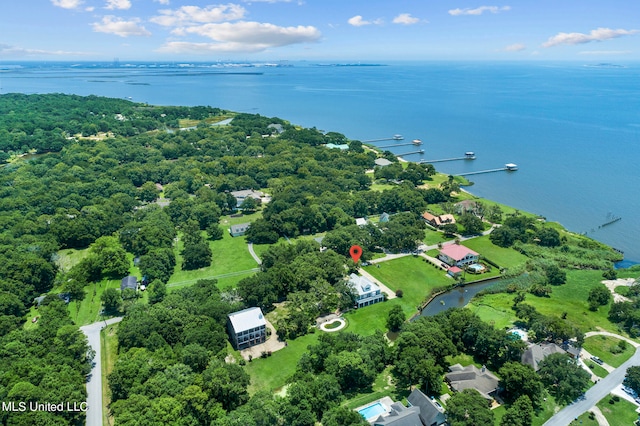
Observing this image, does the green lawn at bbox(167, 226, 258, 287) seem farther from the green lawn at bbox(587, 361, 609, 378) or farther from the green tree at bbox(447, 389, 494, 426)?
the green lawn at bbox(587, 361, 609, 378)

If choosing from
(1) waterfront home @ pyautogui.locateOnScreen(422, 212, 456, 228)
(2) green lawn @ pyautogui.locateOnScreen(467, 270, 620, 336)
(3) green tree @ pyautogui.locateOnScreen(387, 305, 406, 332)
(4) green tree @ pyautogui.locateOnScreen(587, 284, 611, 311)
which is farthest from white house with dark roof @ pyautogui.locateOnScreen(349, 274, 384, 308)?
(4) green tree @ pyautogui.locateOnScreen(587, 284, 611, 311)

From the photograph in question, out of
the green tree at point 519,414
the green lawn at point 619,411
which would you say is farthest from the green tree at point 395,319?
the green lawn at point 619,411

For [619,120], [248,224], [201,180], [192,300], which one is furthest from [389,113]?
[192,300]

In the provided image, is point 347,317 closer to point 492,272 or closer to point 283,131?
point 492,272

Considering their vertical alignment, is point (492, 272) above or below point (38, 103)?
below

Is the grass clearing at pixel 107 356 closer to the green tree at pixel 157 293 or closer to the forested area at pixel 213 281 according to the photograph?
the forested area at pixel 213 281

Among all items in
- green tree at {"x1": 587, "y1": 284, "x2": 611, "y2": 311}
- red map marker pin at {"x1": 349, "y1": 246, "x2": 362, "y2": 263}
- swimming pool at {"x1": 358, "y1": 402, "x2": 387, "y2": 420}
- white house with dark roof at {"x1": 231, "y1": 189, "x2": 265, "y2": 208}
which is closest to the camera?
swimming pool at {"x1": 358, "y1": 402, "x2": 387, "y2": 420}
